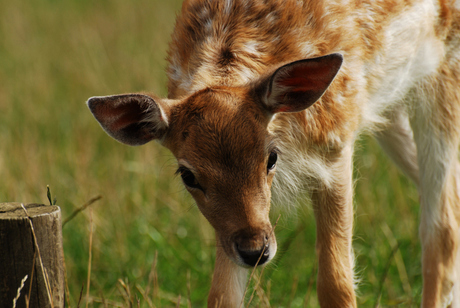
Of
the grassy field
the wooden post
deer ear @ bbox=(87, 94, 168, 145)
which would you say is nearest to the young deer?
deer ear @ bbox=(87, 94, 168, 145)

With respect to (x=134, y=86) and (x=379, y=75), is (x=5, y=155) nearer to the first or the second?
(x=134, y=86)

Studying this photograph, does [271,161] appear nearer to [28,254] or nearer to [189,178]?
[189,178]

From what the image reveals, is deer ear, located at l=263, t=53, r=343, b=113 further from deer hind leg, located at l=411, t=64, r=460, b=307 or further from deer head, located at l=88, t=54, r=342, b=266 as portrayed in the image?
deer hind leg, located at l=411, t=64, r=460, b=307

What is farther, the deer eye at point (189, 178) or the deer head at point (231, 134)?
the deer eye at point (189, 178)

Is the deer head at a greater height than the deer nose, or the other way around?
the deer head

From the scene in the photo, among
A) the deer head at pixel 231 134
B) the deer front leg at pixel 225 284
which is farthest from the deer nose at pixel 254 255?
the deer front leg at pixel 225 284

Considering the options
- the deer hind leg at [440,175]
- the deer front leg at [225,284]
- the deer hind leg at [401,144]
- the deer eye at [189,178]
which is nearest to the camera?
the deer eye at [189,178]

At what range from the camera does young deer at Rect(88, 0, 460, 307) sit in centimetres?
346

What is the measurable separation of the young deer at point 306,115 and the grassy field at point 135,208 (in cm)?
35

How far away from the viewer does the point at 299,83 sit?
3.70 meters

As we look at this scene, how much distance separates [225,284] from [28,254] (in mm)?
1611

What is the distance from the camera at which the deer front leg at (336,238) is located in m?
4.27

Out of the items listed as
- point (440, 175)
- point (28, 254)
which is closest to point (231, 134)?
point (28, 254)

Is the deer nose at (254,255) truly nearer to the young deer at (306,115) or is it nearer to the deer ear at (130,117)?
the young deer at (306,115)
